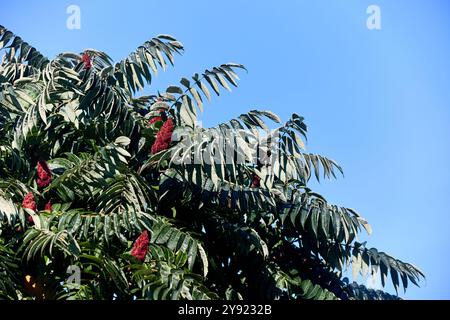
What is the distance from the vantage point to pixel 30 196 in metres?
7.02

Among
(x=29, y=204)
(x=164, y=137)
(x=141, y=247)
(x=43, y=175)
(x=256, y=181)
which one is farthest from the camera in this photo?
(x=256, y=181)

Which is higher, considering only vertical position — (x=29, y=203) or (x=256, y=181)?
(x=256, y=181)

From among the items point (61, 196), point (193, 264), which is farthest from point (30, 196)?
point (193, 264)

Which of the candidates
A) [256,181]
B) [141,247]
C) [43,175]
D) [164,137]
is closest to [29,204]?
[43,175]

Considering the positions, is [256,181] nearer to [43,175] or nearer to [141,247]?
[141,247]

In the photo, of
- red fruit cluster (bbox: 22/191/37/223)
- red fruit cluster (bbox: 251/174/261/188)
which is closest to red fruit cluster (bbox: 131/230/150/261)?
red fruit cluster (bbox: 22/191/37/223)

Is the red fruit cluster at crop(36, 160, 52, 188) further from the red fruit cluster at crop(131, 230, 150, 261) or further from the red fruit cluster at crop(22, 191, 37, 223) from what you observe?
the red fruit cluster at crop(131, 230, 150, 261)

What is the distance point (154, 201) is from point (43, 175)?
93 centimetres

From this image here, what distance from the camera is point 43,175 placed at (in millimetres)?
7488

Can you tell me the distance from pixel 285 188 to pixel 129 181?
52.3 inches

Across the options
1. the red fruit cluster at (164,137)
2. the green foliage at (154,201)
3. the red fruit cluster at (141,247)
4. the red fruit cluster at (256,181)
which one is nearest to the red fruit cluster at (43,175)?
the green foliage at (154,201)

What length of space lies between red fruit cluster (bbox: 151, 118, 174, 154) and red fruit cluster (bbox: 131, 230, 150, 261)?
3.72 feet

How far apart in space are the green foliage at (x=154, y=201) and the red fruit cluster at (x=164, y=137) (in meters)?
0.01
